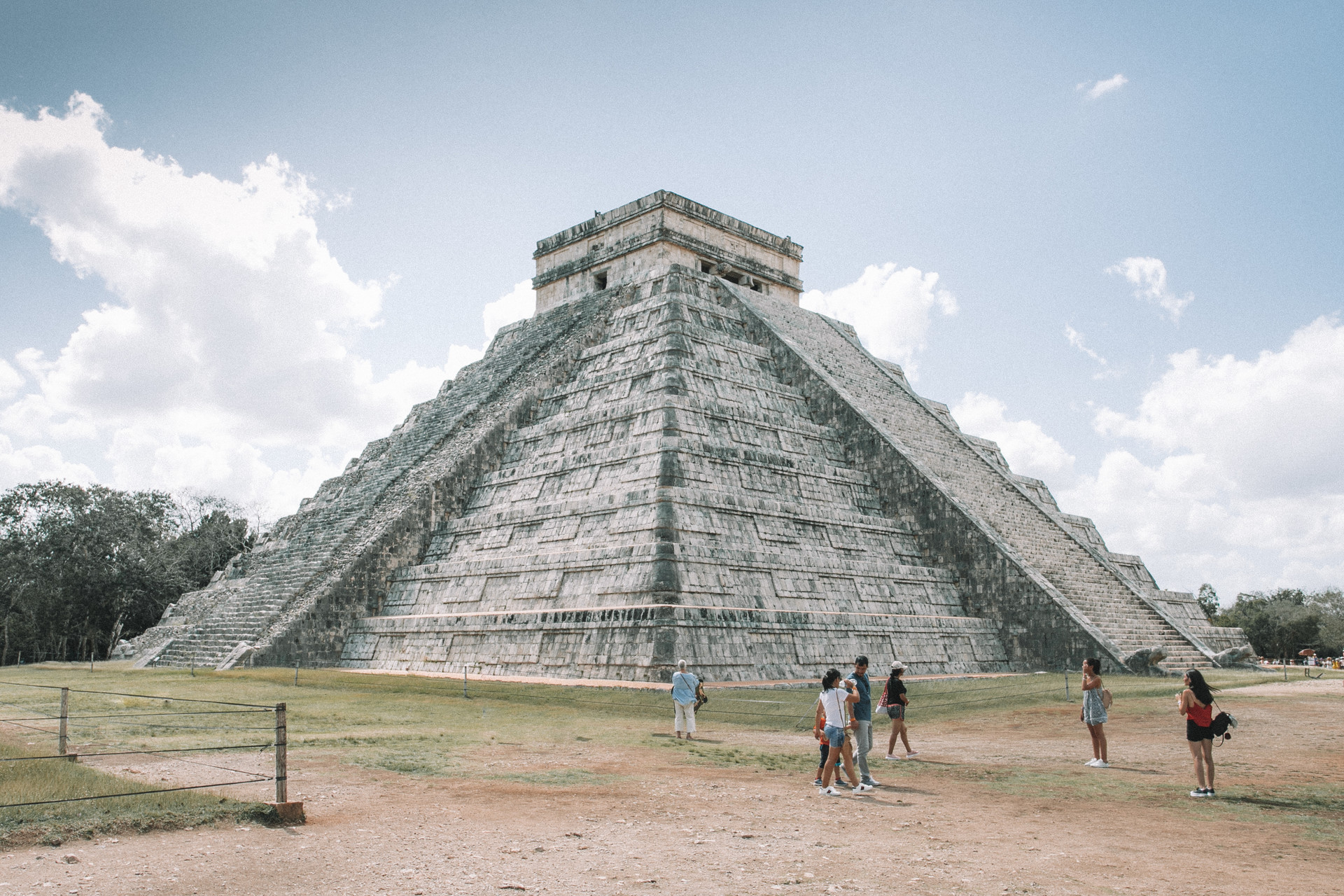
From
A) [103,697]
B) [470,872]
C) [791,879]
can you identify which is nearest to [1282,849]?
[791,879]

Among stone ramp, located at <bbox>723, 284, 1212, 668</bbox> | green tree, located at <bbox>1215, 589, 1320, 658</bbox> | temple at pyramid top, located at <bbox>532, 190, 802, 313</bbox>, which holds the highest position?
temple at pyramid top, located at <bbox>532, 190, 802, 313</bbox>

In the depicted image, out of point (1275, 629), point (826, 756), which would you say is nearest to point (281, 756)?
point (826, 756)

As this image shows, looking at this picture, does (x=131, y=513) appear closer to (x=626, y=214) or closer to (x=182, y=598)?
(x=182, y=598)

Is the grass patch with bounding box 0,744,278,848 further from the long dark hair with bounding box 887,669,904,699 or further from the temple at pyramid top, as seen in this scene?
the temple at pyramid top

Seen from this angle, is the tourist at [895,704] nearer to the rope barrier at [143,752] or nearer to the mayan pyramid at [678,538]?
the mayan pyramid at [678,538]

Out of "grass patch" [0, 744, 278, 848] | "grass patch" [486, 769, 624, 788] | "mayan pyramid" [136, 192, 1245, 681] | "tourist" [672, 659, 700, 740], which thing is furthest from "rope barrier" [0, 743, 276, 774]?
"mayan pyramid" [136, 192, 1245, 681]

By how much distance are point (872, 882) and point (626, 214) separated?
2622 centimetres

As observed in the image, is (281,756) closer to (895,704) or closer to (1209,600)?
(895,704)

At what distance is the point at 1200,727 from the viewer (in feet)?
27.1

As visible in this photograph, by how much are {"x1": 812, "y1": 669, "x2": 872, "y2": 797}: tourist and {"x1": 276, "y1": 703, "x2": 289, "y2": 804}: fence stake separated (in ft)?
14.0

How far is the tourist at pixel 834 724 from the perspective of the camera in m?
8.48

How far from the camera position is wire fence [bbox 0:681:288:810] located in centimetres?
712

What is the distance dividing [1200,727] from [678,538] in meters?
10.1

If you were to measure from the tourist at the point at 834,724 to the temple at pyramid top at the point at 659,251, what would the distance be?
69.1 feet
